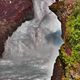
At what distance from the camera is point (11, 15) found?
1374cm

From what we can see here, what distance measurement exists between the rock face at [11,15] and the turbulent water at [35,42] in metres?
0.22

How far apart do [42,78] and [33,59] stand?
1.35 meters

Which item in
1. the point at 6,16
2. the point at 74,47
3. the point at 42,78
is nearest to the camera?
the point at 74,47

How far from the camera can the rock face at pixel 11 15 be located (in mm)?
13680

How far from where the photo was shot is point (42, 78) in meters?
12.7

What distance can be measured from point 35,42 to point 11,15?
1.27 metres

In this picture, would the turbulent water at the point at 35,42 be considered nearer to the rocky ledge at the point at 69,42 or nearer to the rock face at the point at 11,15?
the rock face at the point at 11,15

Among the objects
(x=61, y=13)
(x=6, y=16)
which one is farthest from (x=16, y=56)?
(x=61, y=13)

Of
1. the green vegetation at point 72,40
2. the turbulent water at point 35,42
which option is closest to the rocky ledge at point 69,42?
the green vegetation at point 72,40

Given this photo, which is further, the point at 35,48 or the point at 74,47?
the point at 35,48

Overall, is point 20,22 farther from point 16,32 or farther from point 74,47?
point 74,47

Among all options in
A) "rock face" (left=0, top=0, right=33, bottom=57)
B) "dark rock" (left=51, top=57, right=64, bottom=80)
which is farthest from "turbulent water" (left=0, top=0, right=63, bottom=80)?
"dark rock" (left=51, top=57, right=64, bottom=80)

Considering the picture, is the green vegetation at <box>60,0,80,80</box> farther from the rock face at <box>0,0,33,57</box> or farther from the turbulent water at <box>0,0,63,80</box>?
the rock face at <box>0,0,33,57</box>

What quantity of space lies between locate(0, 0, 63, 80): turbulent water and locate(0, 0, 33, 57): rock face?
0.73ft
